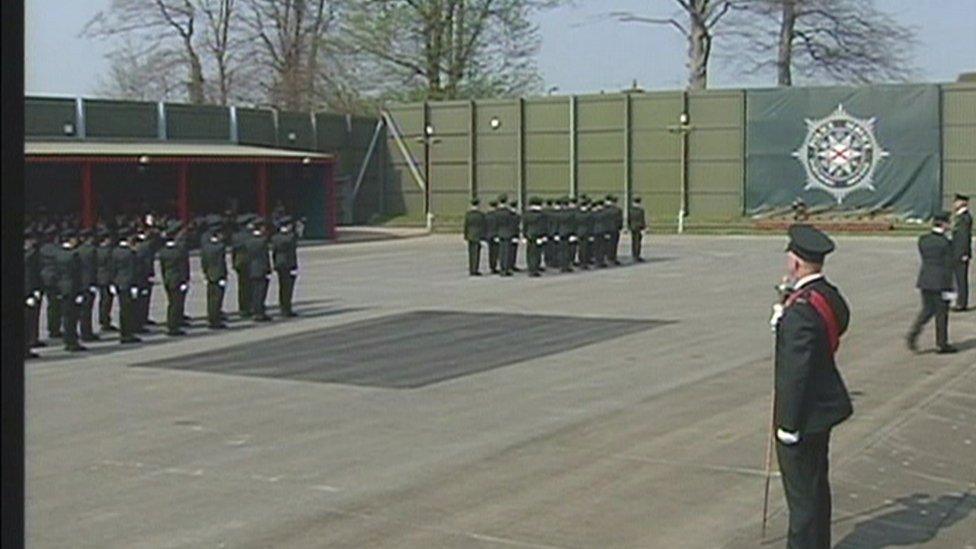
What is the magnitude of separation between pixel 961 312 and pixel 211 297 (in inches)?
412

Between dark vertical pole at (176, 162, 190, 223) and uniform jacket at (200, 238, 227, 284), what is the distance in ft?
60.0

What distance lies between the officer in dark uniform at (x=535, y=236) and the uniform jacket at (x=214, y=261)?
30.3 ft

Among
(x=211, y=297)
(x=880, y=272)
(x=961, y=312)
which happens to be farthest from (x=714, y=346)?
(x=880, y=272)

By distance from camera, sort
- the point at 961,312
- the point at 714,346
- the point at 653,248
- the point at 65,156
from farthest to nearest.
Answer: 1. the point at 653,248
2. the point at 65,156
3. the point at 961,312
4. the point at 714,346

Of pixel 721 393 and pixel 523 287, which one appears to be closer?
pixel 721 393

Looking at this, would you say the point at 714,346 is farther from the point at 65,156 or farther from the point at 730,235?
the point at 730,235

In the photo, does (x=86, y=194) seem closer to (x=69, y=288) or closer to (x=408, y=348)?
(x=69, y=288)

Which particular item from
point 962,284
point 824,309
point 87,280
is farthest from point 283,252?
point 824,309

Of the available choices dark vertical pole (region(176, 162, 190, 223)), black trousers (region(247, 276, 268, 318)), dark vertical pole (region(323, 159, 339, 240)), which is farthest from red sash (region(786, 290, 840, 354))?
dark vertical pole (region(323, 159, 339, 240))

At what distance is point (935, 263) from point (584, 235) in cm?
1398

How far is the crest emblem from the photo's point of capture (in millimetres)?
46125

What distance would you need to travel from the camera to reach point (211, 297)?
18.6m

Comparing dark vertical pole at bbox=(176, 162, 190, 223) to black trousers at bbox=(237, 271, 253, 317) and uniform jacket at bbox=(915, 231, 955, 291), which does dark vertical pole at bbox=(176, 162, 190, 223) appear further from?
uniform jacket at bbox=(915, 231, 955, 291)

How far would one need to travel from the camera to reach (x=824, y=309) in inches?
255
